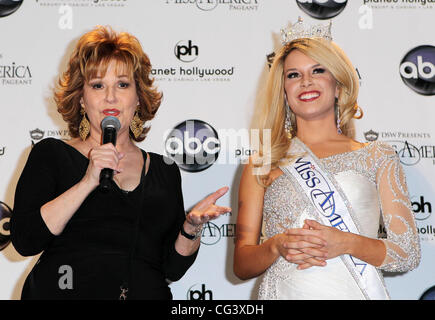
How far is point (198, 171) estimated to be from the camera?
2.65 metres

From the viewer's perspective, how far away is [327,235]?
1.83 metres

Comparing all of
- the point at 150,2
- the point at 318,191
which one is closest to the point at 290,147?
the point at 318,191

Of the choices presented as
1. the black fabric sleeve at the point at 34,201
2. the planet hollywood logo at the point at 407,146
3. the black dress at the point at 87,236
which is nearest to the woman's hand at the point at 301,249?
the black dress at the point at 87,236

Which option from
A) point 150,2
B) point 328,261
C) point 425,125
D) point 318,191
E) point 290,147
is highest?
Answer: point 150,2

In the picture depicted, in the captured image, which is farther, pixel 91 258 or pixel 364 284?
pixel 364 284

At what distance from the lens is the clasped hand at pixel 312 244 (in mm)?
A: 1824

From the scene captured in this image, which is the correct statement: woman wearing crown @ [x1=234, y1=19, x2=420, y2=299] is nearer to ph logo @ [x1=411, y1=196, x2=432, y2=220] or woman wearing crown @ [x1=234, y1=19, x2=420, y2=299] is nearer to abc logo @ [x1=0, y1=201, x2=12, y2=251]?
ph logo @ [x1=411, y1=196, x2=432, y2=220]

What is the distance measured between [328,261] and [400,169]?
386 millimetres

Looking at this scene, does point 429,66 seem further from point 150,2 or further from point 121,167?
point 121,167

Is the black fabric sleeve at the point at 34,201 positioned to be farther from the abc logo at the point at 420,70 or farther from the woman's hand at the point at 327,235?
the abc logo at the point at 420,70

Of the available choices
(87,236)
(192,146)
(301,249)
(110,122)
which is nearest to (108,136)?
(110,122)

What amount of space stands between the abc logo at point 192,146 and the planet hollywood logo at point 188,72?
8.0 inches
